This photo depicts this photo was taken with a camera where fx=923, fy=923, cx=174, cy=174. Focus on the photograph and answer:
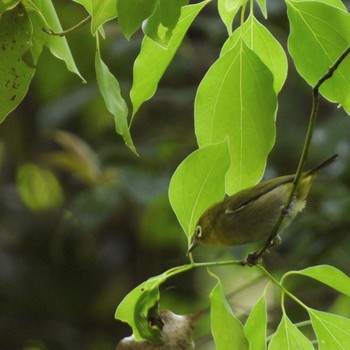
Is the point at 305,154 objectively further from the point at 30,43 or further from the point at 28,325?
the point at 28,325

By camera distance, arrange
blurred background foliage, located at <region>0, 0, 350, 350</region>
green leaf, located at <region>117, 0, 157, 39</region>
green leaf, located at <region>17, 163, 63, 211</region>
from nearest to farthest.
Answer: green leaf, located at <region>117, 0, 157, 39</region> → blurred background foliage, located at <region>0, 0, 350, 350</region> → green leaf, located at <region>17, 163, 63, 211</region>

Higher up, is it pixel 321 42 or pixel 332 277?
pixel 321 42

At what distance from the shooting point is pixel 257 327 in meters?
1.22

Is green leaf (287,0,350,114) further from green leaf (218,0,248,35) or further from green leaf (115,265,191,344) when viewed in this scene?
green leaf (115,265,191,344)

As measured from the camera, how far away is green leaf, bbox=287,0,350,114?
1258 mm

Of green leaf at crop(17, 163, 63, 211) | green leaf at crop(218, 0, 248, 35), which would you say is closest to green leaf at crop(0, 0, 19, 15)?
green leaf at crop(218, 0, 248, 35)

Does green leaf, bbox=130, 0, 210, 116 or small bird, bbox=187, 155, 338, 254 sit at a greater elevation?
green leaf, bbox=130, 0, 210, 116

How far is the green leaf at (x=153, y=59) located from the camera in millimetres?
1277

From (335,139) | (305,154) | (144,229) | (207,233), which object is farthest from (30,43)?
(144,229)

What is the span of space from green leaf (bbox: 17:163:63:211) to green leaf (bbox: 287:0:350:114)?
2483 mm

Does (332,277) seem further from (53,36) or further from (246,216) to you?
(246,216)

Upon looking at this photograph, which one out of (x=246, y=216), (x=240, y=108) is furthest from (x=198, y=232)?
(x=240, y=108)

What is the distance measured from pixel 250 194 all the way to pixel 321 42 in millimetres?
723

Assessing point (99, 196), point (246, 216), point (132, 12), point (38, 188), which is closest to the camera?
point (132, 12)
